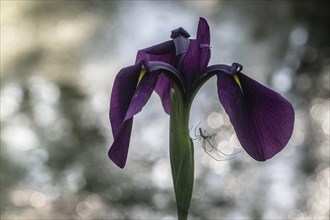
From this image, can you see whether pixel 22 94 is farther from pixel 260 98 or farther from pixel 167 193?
pixel 260 98

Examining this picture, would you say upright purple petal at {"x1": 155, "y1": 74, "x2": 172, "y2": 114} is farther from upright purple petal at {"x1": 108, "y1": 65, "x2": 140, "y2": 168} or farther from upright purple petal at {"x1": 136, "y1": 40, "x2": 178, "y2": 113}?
upright purple petal at {"x1": 108, "y1": 65, "x2": 140, "y2": 168}

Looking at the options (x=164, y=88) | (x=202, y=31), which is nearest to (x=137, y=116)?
(x=164, y=88)

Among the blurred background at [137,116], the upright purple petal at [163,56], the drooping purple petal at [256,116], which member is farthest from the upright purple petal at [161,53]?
the blurred background at [137,116]

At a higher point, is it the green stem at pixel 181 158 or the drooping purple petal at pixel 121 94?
the drooping purple petal at pixel 121 94

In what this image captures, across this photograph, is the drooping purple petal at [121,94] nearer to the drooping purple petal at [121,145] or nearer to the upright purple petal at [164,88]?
the drooping purple petal at [121,145]

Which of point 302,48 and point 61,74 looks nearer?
point 61,74

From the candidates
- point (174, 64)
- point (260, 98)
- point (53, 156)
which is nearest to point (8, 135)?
point (53, 156)
